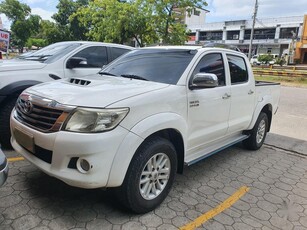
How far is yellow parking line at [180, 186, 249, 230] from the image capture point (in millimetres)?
2916

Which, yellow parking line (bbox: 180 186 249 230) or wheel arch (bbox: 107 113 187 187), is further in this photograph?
yellow parking line (bbox: 180 186 249 230)

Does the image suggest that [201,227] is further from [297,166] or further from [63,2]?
[63,2]

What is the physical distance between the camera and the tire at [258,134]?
206 inches

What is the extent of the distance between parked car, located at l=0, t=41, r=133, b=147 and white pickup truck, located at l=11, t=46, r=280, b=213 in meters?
1.19

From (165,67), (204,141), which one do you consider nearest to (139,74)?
(165,67)

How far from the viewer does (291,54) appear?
159 ft

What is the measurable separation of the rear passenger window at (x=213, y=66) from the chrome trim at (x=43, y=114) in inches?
69.9

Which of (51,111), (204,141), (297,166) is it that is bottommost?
(297,166)

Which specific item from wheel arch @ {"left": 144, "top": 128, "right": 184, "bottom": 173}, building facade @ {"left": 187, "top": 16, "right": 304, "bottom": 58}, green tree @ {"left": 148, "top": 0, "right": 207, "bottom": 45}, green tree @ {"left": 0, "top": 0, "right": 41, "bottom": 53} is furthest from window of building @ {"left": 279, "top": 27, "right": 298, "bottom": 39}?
wheel arch @ {"left": 144, "top": 128, "right": 184, "bottom": 173}

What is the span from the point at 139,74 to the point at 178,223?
72.1 inches

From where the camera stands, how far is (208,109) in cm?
372

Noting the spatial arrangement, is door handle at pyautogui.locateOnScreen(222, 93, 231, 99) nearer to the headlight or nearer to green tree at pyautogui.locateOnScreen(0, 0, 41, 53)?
the headlight

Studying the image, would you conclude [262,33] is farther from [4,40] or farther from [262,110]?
[262,110]

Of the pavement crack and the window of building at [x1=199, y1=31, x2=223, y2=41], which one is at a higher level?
the window of building at [x1=199, y1=31, x2=223, y2=41]
